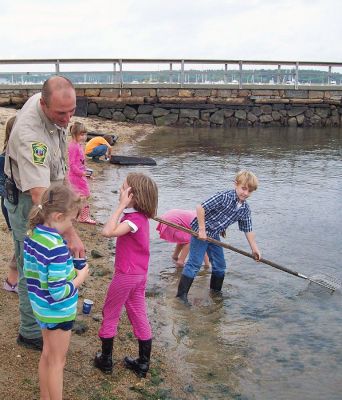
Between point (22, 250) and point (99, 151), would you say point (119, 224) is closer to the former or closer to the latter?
point (22, 250)

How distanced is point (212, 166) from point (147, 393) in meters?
11.3

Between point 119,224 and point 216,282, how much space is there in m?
2.59

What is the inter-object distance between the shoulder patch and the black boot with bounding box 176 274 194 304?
8.79ft

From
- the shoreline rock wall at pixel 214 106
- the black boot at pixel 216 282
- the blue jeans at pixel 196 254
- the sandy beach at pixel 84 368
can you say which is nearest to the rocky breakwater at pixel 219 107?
the shoreline rock wall at pixel 214 106

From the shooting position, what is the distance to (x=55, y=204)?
3.03m

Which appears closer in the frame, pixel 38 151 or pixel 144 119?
pixel 38 151

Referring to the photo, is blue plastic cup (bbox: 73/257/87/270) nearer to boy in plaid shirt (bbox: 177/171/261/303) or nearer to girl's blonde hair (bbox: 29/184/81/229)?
girl's blonde hair (bbox: 29/184/81/229)


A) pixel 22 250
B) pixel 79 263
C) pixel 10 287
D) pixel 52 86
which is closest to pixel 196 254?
pixel 10 287

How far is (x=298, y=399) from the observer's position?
4031mm

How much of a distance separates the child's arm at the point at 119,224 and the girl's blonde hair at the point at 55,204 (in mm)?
638

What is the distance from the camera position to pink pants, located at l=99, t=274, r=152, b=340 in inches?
152

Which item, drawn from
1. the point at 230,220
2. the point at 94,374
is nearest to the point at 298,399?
the point at 94,374

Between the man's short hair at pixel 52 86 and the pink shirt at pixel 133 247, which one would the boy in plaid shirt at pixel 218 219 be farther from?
the man's short hair at pixel 52 86

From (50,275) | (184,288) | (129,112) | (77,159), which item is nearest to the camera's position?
(50,275)
